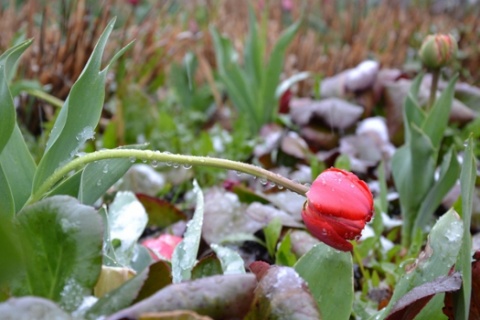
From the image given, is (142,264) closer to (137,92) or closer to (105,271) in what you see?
(105,271)

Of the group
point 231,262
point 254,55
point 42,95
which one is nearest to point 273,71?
point 254,55

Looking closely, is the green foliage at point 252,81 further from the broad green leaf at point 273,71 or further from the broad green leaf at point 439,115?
the broad green leaf at point 439,115

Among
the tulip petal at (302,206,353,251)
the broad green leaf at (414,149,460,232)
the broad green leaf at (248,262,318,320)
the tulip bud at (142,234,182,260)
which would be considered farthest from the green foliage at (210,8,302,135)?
the broad green leaf at (248,262,318,320)

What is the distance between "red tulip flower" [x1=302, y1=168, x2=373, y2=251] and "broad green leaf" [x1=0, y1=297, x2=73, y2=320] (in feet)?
0.88

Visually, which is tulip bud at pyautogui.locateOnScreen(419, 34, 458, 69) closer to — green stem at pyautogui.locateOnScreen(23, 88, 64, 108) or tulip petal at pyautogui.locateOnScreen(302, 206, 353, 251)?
green stem at pyautogui.locateOnScreen(23, 88, 64, 108)

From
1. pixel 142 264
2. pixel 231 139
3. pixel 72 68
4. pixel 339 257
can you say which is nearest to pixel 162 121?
pixel 231 139

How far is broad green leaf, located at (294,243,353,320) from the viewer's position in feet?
2.14

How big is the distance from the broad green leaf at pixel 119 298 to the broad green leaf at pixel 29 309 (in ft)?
0.20

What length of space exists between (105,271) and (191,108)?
2.17 metres

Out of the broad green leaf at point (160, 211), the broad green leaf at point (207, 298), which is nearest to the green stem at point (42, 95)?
the broad green leaf at point (160, 211)

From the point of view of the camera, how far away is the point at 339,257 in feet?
2.21

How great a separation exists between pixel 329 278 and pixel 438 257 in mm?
122

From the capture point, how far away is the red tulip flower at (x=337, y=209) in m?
0.61

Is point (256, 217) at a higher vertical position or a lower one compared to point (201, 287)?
lower
